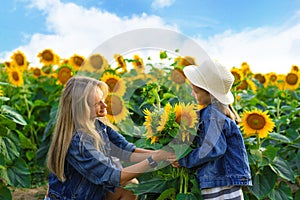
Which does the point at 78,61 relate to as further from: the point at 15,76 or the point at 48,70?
the point at 48,70

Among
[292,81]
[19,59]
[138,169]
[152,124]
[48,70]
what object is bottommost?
[138,169]

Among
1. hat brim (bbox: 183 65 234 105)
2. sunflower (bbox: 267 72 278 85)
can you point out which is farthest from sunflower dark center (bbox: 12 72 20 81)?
sunflower (bbox: 267 72 278 85)

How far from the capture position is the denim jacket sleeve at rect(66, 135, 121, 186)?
2.56 meters

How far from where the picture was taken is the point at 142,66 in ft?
16.8

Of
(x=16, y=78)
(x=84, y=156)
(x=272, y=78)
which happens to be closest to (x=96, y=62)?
(x=16, y=78)

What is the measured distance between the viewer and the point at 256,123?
3.16 metres

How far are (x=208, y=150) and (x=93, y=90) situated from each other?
812 mm

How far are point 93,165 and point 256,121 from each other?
3.97 feet

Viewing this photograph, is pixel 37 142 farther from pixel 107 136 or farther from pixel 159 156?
pixel 159 156

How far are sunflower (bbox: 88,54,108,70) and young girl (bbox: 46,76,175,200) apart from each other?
5.97 ft

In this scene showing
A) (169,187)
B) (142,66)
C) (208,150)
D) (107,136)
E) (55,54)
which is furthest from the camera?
(55,54)

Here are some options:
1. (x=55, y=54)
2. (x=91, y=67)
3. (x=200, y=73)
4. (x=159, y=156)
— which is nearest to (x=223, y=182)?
(x=159, y=156)

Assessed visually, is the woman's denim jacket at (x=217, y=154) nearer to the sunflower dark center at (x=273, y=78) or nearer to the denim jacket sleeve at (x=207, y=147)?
the denim jacket sleeve at (x=207, y=147)

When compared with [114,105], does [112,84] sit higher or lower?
higher
